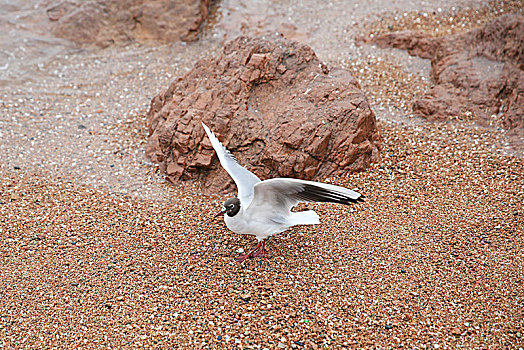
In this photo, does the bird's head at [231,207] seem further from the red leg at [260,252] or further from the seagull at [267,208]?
the red leg at [260,252]

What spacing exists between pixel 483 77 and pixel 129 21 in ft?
18.1

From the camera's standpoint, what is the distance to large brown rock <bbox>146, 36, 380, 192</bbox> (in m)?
4.79

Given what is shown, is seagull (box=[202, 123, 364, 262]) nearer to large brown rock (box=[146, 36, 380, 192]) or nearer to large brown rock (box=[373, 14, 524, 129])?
large brown rock (box=[146, 36, 380, 192])

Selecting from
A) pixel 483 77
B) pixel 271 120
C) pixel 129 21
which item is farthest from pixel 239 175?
pixel 129 21

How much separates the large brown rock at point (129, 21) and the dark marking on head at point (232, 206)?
4.96m

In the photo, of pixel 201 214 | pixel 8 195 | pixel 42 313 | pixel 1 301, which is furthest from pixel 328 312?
pixel 8 195

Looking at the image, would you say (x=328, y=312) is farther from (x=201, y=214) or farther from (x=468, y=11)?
(x=468, y=11)

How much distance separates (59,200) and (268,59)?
103 inches

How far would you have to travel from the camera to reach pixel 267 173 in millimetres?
4828

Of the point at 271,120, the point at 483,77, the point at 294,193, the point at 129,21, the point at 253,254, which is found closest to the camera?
the point at 294,193

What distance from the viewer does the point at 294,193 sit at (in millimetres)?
3596

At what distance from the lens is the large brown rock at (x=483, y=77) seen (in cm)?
555

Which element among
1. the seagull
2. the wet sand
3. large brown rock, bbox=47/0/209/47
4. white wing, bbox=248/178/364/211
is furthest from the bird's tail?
large brown rock, bbox=47/0/209/47

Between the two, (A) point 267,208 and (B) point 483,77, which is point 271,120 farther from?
(B) point 483,77
